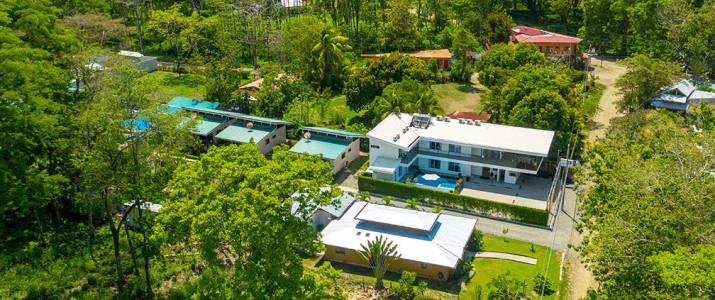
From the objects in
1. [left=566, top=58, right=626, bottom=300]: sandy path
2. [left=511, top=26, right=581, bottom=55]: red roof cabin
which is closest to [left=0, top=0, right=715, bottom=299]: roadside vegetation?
[left=566, top=58, right=626, bottom=300]: sandy path

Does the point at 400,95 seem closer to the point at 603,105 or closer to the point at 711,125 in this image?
the point at 603,105

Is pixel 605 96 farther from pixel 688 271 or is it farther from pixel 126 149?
pixel 126 149

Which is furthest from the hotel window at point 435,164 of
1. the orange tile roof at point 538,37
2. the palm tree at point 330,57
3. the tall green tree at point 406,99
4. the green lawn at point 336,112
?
the orange tile roof at point 538,37

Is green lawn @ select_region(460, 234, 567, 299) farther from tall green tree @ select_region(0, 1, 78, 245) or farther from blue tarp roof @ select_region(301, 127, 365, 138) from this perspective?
tall green tree @ select_region(0, 1, 78, 245)

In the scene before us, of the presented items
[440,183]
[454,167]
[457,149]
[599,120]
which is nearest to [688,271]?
[440,183]

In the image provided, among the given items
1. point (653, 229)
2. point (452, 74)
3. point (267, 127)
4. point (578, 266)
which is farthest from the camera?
point (452, 74)

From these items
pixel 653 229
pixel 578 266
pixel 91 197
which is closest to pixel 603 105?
pixel 578 266

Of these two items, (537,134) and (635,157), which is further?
(537,134)
